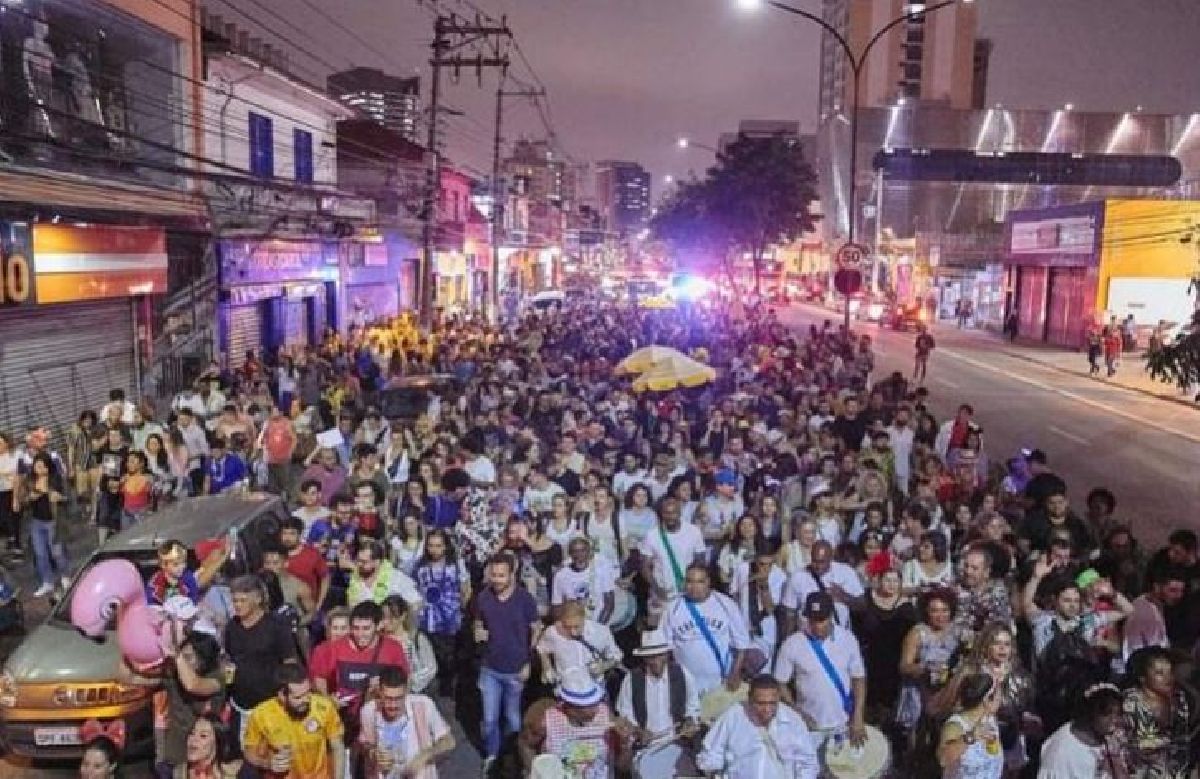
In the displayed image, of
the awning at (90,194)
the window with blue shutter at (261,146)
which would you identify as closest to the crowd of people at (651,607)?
the awning at (90,194)

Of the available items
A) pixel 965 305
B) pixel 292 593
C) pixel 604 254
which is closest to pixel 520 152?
pixel 604 254

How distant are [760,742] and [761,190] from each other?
41370 mm

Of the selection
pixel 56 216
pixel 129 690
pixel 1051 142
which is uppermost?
pixel 1051 142

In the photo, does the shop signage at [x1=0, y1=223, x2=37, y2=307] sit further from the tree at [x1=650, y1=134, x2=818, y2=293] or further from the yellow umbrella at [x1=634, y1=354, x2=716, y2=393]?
the tree at [x1=650, y1=134, x2=818, y2=293]

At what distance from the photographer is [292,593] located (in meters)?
7.45

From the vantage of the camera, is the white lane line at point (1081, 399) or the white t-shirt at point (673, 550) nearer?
the white t-shirt at point (673, 550)

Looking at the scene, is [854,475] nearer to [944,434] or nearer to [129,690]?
[944,434]

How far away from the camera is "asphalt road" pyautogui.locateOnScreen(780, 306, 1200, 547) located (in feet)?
53.1

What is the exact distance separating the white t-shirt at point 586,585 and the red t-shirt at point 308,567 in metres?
1.67

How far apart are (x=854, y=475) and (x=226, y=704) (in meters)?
6.47

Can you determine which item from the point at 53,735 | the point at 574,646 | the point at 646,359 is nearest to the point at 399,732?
the point at 574,646

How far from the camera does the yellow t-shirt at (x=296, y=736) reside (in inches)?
203

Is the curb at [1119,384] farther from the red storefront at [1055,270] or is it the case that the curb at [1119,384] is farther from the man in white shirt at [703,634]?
the man in white shirt at [703,634]

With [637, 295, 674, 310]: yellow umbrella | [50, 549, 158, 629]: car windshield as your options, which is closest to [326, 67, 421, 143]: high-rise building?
[637, 295, 674, 310]: yellow umbrella
